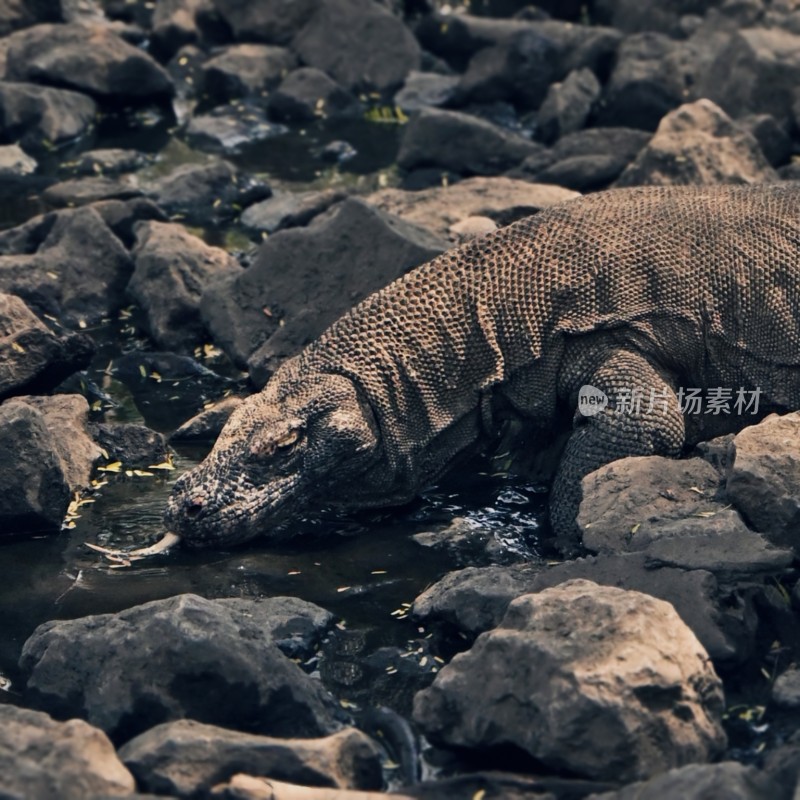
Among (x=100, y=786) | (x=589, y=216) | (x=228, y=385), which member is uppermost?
(x=589, y=216)

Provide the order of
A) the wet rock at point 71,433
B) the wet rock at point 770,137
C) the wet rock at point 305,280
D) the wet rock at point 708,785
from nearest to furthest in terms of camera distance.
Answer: the wet rock at point 708,785 < the wet rock at point 71,433 < the wet rock at point 305,280 < the wet rock at point 770,137

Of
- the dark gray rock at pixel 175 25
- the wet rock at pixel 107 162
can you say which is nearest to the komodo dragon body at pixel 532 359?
the wet rock at pixel 107 162

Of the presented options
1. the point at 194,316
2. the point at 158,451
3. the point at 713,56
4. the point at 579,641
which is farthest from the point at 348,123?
the point at 579,641

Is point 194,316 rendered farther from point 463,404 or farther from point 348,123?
point 348,123

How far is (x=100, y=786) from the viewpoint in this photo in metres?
6.57

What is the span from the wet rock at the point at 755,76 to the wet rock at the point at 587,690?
30.0 feet

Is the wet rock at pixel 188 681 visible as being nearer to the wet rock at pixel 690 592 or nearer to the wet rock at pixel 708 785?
the wet rock at pixel 690 592

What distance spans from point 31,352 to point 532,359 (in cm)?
351

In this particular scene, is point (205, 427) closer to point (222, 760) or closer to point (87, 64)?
point (222, 760)

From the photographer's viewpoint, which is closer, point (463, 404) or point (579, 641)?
point (579, 641)

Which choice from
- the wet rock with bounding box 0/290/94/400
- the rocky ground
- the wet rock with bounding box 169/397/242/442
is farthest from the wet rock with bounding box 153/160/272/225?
the wet rock with bounding box 169/397/242/442

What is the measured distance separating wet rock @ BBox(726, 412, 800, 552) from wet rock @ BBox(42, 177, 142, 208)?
312 inches

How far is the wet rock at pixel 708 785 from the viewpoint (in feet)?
20.5

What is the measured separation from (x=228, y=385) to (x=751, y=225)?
3.97 m
